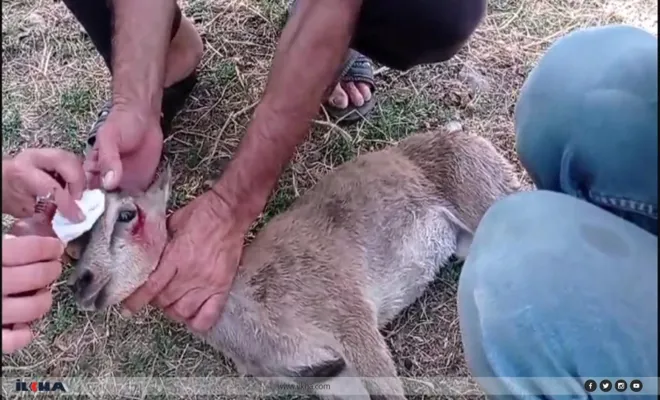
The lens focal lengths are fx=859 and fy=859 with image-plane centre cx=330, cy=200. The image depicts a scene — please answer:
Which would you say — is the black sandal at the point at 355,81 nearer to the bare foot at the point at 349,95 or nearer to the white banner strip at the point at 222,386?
the bare foot at the point at 349,95

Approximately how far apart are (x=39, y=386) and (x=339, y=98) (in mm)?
1289

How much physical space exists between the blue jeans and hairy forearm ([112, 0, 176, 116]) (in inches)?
38.7

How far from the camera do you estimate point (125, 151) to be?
79.4 inches

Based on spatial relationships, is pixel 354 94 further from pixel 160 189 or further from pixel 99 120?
pixel 160 189

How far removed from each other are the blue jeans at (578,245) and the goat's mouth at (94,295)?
799mm

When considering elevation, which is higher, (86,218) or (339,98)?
(86,218)

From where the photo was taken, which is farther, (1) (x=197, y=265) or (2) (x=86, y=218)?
(1) (x=197, y=265)

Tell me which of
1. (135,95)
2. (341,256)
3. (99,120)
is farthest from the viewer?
(99,120)

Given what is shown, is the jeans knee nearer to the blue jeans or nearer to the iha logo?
the blue jeans

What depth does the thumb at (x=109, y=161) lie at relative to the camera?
5.99 feet

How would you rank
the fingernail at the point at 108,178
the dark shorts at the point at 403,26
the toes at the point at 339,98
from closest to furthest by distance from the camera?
the fingernail at the point at 108,178, the dark shorts at the point at 403,26, the toes at the point at 339,98

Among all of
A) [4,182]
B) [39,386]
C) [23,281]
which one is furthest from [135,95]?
[39,386]

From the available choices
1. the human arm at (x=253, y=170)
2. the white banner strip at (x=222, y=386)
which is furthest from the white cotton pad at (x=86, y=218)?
the white banner strip at (x=222, y=386)

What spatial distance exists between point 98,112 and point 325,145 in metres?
0.79
